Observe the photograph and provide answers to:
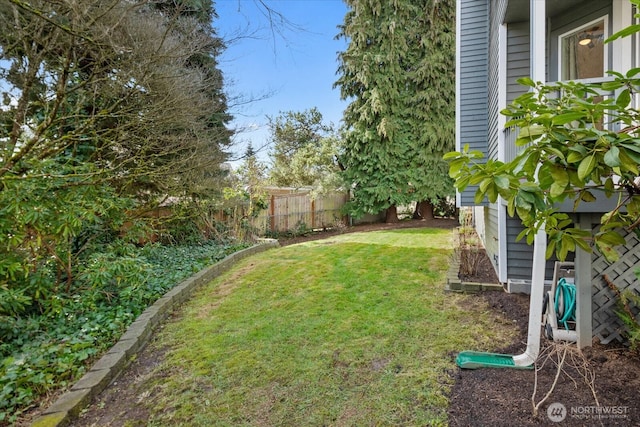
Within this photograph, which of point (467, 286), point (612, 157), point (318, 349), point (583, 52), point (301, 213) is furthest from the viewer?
point (301, 213)

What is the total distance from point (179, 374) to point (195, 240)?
5.84 metres

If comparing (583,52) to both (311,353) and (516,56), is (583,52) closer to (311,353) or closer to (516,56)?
(516,56)

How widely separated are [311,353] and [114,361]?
176 cm

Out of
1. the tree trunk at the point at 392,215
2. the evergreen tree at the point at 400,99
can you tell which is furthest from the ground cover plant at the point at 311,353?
the tree trunk at the point at 392,215

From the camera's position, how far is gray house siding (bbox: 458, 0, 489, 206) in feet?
21.9

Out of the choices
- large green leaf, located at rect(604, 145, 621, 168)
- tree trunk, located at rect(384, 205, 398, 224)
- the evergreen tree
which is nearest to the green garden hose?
large green leaf, located at rect(604, 145, 621, 168)

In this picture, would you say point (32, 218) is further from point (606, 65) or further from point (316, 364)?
point (606, 65)

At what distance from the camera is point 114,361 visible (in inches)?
121

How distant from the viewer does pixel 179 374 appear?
9.70 feet

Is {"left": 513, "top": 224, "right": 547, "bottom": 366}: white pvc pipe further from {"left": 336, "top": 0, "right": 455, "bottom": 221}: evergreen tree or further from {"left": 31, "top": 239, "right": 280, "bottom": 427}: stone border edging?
{"left": 336, "top": 0, "right": 455, "bottom": 221}: evergreen tree

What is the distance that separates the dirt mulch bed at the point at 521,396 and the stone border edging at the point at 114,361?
9 centimetres

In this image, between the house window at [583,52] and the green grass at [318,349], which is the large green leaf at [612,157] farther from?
the house window at [583,52]

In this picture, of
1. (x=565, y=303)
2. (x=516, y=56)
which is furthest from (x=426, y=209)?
(x=565, y=303)

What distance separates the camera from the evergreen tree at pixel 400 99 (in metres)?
13.6
